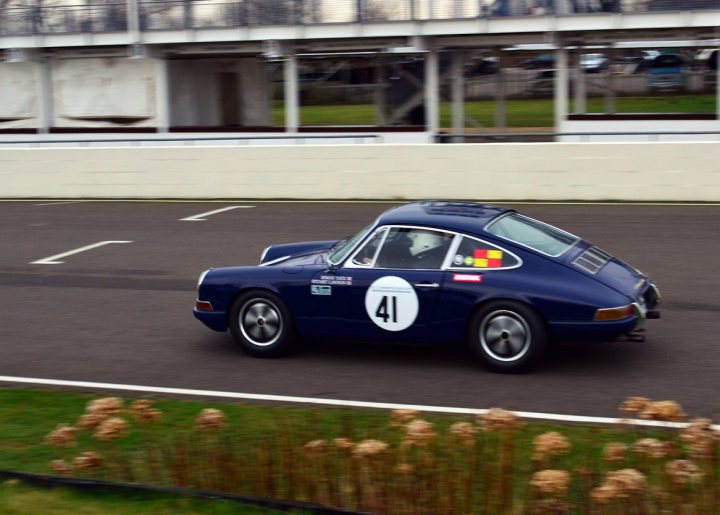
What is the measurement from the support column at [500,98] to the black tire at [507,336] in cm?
2355

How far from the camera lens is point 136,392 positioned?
8000mm

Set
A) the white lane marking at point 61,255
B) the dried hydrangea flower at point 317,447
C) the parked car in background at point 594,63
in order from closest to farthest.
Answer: the dried hydrangea flower at point 317,447
the white lane marking at point 61,255
the parked car in background at point 594,63

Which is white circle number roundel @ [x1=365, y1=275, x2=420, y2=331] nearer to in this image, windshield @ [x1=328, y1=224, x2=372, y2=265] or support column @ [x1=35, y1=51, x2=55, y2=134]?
windshield @ [x1=328, y1=224, x2=372, y2=265]

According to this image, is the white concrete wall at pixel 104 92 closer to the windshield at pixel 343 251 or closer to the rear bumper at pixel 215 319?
the rear bumper at pixel 215 319

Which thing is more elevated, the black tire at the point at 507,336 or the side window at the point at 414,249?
the side window at the point at 414,249

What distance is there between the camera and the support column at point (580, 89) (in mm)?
29562

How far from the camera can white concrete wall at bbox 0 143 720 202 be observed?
701 inches

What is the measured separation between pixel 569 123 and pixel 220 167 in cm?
1288

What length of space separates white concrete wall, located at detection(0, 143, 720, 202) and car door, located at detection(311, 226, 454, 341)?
34.0 ft

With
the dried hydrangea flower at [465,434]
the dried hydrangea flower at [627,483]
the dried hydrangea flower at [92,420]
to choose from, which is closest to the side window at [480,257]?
the dried hydrangea flower at [465,434]

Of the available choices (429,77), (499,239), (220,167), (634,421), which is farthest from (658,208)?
(429,77)

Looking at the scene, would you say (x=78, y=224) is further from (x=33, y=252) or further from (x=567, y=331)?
(x=567, y=331)

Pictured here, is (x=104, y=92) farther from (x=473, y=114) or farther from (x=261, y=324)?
(x=261, y=324)

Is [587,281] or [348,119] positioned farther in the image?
[348,119]
